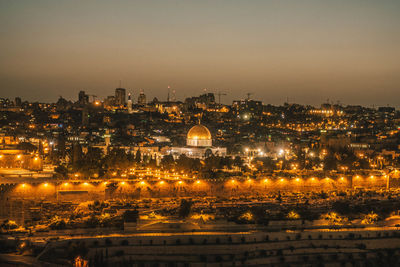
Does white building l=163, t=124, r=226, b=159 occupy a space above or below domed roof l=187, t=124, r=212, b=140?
below

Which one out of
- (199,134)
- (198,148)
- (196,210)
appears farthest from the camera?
(199,134)

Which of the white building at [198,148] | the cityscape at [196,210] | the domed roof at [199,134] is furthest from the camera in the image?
the domed roof at [199,134]

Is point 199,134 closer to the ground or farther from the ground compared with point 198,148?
farther from the ground

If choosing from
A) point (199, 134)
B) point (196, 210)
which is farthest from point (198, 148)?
point (196, 210)

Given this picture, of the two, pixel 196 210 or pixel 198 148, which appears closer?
pixel 196 210

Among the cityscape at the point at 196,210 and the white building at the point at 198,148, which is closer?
the cityscape at the point at 196,210

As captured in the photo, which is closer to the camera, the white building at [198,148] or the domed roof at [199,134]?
the white building at [198,148]

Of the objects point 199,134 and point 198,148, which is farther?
point 199,134

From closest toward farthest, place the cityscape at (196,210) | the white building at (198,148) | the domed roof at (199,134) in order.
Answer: the cityscape at (196,210)
the white building at (198,148)
the domed roof at (199,134)

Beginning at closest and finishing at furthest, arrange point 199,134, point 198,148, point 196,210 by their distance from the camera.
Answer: point 196,210 < point 198,148 < point 199,134

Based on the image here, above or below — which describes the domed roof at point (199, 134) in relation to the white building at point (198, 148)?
above

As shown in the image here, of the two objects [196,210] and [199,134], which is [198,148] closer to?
[199,134]
